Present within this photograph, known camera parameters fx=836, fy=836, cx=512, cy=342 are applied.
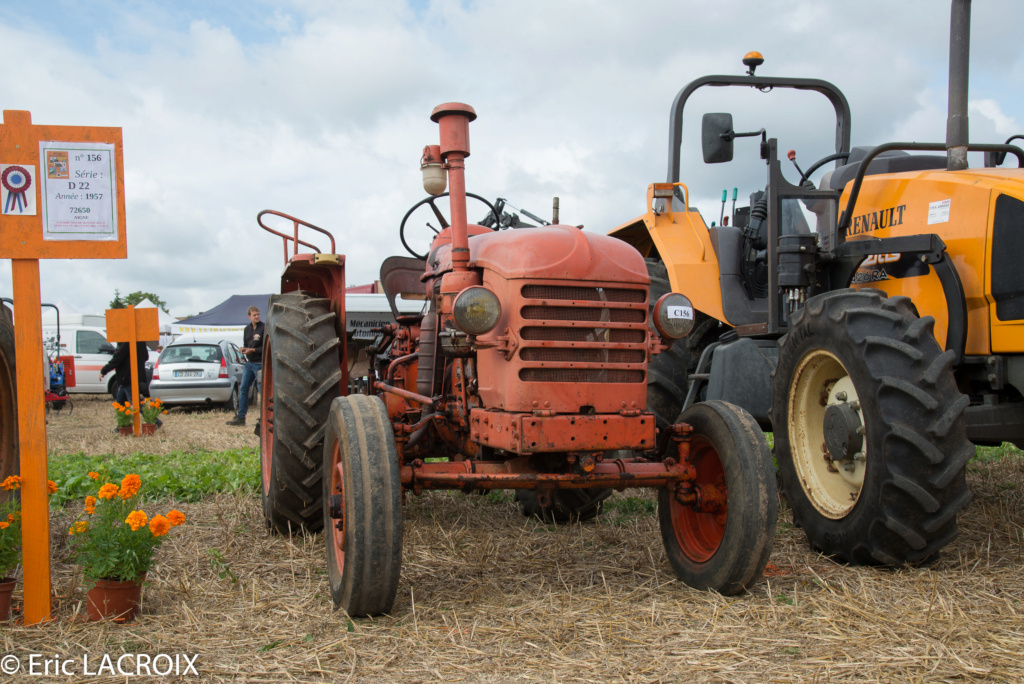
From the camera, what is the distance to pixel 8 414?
3.95 metres

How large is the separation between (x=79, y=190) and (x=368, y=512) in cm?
167

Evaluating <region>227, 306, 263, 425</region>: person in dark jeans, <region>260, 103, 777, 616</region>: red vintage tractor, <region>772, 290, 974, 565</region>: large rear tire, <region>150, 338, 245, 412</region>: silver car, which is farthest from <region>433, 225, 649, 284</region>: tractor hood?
<region>150, 338, 245, 412</region>: silver car

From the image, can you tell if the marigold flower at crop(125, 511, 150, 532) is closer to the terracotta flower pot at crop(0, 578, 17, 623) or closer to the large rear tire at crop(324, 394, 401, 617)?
the terracotta flower pot at crop(0, 578, 17, 623)

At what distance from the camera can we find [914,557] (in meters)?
3.42

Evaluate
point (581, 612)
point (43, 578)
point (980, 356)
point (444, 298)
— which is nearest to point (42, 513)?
point (43, 578)

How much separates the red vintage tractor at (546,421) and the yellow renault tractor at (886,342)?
0.61 m

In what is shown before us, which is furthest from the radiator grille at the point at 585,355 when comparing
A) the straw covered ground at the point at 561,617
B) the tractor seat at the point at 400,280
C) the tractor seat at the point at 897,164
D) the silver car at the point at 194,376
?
the silver car at the point at 194,376

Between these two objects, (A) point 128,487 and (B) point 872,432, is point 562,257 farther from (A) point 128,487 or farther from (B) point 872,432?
(A) point 128,487

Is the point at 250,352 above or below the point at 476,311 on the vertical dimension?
below

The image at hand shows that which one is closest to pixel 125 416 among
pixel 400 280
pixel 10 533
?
pixel 400 280

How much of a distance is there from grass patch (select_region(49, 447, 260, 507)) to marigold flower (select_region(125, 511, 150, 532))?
2.00 m

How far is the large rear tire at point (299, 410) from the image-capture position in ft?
13.4

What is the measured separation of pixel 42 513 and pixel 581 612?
206 centimetres

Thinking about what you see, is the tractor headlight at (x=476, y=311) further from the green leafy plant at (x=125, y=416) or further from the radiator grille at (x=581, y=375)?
the green leafy plant at (x=125, y=416)
